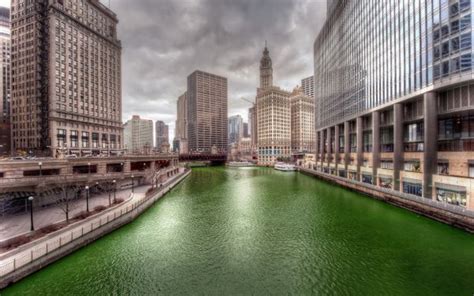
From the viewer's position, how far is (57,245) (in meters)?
20.4

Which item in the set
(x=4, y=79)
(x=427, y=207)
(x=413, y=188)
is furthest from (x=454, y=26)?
(x=4, y=79)

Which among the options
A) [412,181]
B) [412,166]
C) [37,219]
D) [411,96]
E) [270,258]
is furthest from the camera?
[412,166]

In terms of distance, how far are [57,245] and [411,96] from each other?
207 feet

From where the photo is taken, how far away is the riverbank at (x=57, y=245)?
16.6m

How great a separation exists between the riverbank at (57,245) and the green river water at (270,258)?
29.9 inches

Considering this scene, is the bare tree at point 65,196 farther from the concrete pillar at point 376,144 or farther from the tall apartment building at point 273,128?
the tall apartment building at point 273,128

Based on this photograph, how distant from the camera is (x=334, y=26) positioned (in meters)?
87.9

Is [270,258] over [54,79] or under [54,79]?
under

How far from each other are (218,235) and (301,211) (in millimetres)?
18626

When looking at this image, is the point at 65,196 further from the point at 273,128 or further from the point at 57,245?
the point at 273,128

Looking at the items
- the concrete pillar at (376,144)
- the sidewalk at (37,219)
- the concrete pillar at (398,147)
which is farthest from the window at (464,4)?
the sidewalk at (37,219)

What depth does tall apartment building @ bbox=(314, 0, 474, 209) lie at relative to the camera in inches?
1336

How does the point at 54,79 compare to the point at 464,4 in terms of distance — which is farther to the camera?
the point at 54,79

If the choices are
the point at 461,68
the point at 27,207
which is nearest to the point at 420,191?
the point at 461,68
